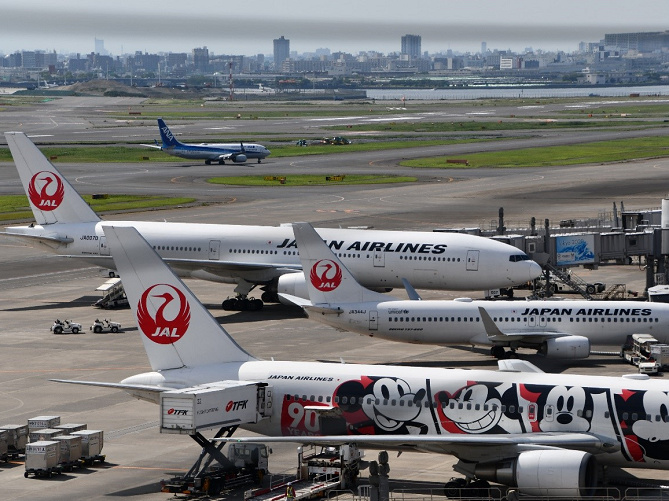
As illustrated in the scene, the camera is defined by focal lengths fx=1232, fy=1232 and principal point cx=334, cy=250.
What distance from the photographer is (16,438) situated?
1722 inches

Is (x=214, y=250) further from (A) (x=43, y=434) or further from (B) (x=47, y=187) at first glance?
(A) (x=43, y=434)

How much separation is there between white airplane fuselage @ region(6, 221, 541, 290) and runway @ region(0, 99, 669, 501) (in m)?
3.25

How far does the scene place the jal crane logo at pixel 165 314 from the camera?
40.6m

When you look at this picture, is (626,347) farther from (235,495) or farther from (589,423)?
(235,495)

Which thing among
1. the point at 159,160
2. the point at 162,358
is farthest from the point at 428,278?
the point at 159,160

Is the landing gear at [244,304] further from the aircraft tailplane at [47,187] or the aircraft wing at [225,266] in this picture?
the aircraft tailplane at [47,187]

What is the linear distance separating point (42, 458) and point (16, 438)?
345 cm

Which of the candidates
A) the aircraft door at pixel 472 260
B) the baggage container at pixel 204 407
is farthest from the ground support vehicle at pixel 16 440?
the aircraft door at pixel 472 260

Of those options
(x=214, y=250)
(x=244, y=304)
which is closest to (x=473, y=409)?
(x=244, y=304)

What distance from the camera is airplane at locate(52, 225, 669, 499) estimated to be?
36031mm

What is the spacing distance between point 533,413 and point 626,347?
2374 centimetres

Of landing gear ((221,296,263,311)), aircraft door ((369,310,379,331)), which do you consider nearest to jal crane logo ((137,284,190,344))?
aircraft door ((369,310,379,331))

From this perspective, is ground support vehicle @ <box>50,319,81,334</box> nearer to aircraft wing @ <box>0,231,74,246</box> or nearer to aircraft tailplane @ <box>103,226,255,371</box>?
aircraft wing @ <box>0,231,74,246</box>

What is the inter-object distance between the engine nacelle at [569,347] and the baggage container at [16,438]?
25772 millimetres
